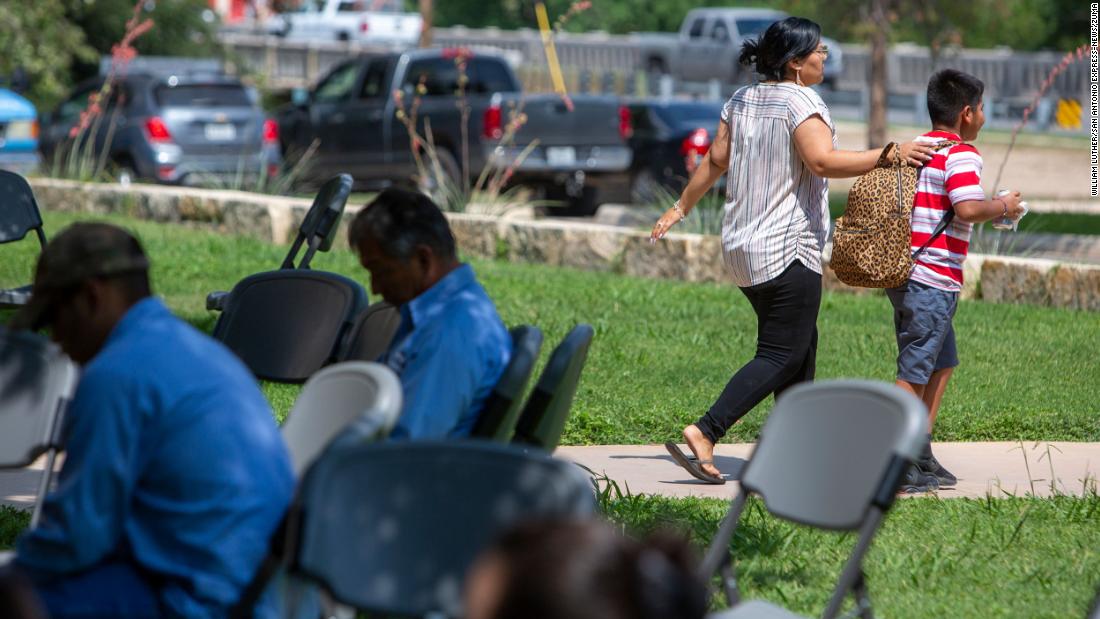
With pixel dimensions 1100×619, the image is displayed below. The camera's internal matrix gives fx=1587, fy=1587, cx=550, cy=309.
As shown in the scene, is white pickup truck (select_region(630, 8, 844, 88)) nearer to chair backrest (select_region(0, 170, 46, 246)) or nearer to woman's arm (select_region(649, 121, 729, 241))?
chair backrest (select_region(0, 170, 46, 246))

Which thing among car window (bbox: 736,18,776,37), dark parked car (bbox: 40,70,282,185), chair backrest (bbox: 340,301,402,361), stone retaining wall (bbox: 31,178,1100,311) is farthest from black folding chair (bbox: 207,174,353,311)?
car window (bbox: 736,18,776,37)

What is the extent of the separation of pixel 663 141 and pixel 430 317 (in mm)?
13662

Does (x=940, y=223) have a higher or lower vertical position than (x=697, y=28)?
higher

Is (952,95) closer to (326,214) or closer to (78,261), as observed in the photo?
(326,214)

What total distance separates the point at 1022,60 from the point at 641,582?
33.6m

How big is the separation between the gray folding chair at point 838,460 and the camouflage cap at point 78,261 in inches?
57.8

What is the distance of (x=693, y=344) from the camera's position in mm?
9008

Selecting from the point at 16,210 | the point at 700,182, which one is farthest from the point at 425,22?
the point at 700,182

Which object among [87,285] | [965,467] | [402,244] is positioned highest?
[87,285]

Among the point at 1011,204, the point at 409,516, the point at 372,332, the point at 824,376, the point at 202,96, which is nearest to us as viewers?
the point at 409,516

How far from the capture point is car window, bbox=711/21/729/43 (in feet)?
117

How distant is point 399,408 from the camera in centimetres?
338

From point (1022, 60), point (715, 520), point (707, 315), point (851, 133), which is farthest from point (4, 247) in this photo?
point (1022, 60)

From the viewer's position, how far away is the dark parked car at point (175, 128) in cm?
1766
